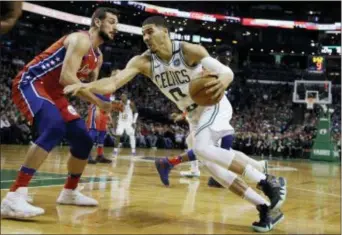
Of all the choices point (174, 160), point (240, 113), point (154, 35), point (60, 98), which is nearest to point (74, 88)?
point (60, 98)

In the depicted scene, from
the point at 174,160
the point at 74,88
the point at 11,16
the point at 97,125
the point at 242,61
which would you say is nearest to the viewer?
the point at 11,16

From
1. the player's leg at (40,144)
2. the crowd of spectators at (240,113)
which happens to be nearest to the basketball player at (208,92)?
the player's leg at (40,144)

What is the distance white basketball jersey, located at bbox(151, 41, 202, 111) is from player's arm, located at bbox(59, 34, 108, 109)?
2.07ft

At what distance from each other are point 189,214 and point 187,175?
11.5 feet

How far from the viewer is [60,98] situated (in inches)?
156

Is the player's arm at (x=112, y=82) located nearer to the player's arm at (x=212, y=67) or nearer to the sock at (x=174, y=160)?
the player's arm at (x=212, y=67)

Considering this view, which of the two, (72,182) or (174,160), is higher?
(72,182)

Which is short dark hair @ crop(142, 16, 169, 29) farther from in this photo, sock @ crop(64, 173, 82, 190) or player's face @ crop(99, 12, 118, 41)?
sock @ crop(64, 173, 82, 190)

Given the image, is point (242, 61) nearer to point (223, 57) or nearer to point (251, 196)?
point (223, 57)

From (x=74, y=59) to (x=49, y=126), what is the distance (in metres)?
0.56

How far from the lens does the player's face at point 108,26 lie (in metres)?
3.99

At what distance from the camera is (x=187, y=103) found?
4082 millimetres

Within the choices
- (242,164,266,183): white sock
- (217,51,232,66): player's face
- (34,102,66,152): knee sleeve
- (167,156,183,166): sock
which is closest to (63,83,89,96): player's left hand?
(34,102,66,152): knee sleeve

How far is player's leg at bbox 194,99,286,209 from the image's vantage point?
3559mm
